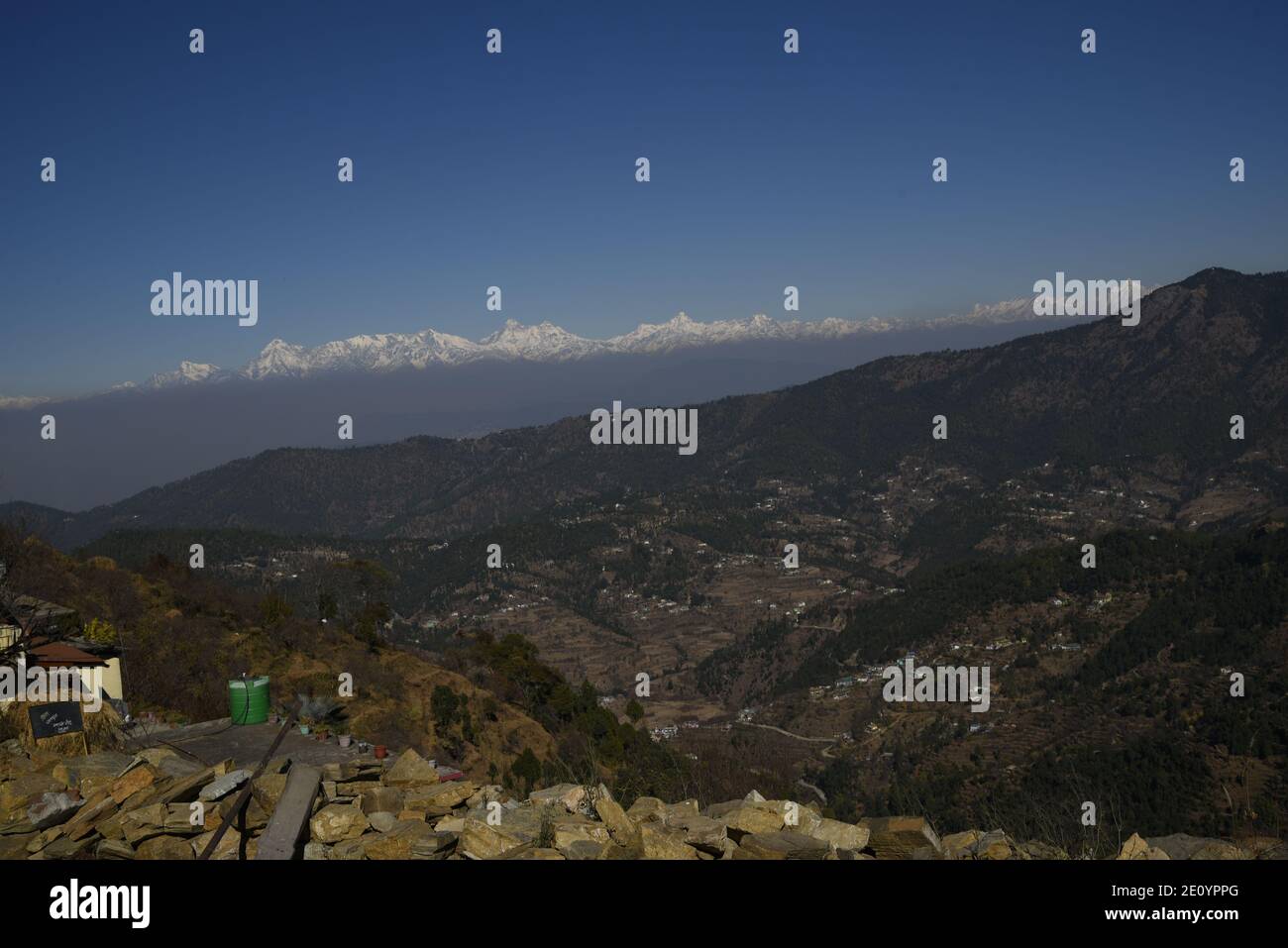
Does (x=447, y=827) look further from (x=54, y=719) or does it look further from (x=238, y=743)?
(x=238, y=743)

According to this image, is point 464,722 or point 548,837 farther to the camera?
point 464,722

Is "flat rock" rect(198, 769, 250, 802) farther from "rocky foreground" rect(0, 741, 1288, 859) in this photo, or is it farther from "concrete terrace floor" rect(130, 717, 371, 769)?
"concrete terrace floor" rect(130, 717, 371, 769)

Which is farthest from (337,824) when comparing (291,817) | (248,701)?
(248,701)

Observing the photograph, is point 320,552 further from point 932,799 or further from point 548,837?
point 548,837

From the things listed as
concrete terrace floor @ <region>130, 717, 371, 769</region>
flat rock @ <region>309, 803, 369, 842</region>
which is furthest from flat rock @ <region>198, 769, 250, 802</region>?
concrete terrace floor @ <region>130, 717, 371, 769</region>

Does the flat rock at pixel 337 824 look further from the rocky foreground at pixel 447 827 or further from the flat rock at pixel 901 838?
the flat rock at pixel 901 838
